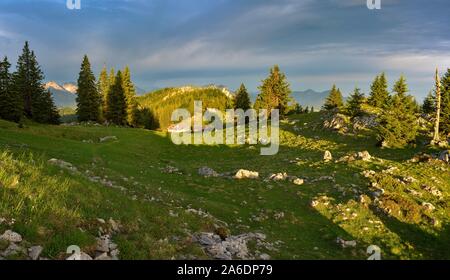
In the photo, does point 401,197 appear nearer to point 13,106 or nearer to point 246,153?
point 246,153

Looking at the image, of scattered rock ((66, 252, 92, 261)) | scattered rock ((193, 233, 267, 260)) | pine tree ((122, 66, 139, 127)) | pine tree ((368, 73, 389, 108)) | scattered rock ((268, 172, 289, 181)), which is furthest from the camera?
pine tree ((122, 66, 139, 127))

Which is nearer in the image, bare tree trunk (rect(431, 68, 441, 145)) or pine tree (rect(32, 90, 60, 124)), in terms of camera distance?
bare tree trunk (rect(431, 68, 441, 145))

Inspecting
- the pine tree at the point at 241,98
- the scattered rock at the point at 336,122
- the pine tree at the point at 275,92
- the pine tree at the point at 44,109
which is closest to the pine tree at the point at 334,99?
the pine tree at the point at 275,92

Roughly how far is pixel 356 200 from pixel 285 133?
39.8 m

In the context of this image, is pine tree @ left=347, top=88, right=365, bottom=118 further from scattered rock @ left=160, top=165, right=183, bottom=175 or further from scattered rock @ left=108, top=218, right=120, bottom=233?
scattered rock @ left=108, top=218, right=120, bottom=233

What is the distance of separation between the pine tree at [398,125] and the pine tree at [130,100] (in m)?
64.3

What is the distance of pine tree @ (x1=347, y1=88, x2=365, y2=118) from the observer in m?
65.7

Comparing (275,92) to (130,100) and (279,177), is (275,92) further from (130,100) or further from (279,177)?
(279,177)

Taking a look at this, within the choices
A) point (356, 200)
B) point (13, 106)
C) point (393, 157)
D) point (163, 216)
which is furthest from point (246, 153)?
point (13, 106)

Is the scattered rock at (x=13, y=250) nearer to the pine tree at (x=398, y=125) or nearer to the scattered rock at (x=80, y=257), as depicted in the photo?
the scattered rock at (x=80, y=257)

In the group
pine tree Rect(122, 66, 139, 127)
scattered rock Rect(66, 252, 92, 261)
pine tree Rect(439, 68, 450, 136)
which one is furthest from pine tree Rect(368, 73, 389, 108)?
scattered rock Rect(66, 252, 92, 261)

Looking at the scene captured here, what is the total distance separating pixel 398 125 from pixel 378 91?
108 ft

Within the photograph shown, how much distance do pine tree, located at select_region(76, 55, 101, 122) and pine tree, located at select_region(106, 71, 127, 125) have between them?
372 cm

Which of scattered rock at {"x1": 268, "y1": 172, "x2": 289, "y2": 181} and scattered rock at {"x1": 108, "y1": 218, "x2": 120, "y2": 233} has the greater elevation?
scattered rock at {"x1": 108, "y1": 218, "x2": 120, "y2": 233}
